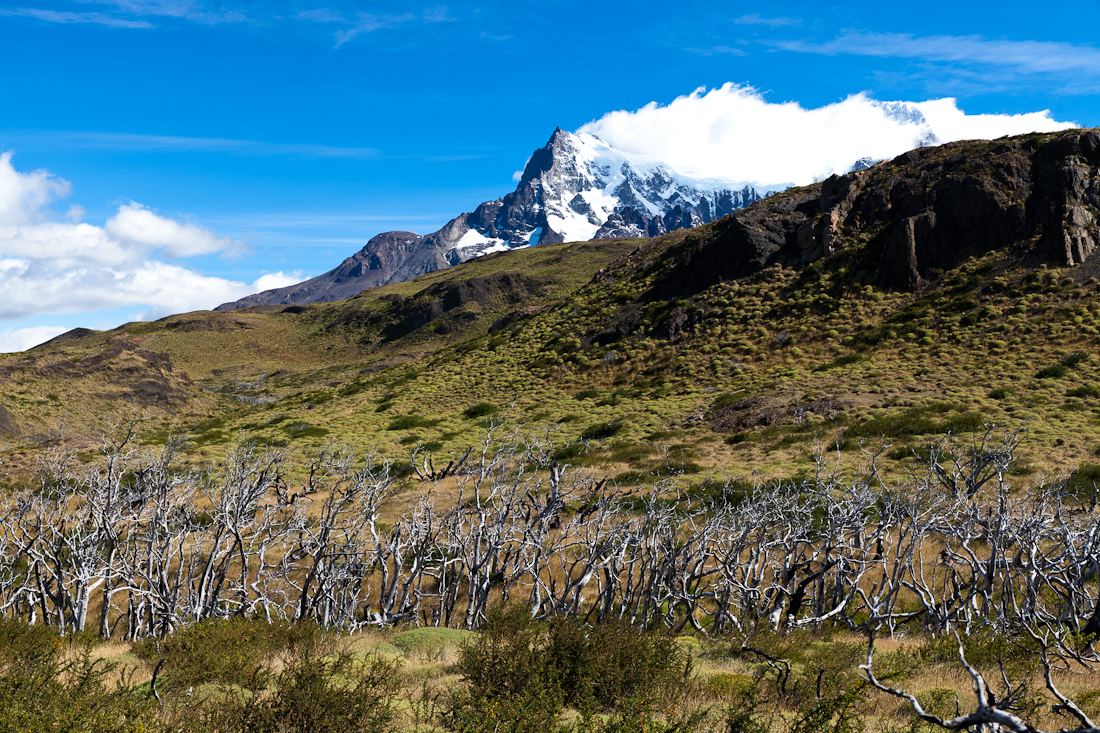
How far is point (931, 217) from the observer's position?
4288 centimetres

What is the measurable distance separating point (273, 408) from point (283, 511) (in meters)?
35.8

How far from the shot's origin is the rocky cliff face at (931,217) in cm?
3966

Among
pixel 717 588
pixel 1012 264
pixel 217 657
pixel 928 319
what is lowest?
pixel 717 588

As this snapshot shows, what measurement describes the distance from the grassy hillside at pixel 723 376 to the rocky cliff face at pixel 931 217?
1.18 feet

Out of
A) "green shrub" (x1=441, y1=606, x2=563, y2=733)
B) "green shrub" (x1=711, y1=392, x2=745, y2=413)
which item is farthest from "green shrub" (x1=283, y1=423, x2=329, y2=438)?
"green shrub" (x1=441, y1=606, x2=563, y2=733)

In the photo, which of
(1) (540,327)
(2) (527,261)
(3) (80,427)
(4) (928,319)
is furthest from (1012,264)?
(2) (527,261)

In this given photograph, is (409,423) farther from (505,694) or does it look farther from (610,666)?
(505,694)

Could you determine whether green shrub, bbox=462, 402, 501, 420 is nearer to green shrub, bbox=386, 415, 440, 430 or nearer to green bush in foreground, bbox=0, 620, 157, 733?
green shrub, bbox=386, 415, 440, 430

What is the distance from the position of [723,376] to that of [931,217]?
19939 mm

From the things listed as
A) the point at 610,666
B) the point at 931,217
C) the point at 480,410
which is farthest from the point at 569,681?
the point at 931,217

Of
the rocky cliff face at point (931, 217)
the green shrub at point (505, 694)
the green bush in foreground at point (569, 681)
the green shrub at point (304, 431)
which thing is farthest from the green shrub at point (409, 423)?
the green bush in foreground at point (569, 681)

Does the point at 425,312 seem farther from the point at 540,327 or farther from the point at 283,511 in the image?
the point at 283,511

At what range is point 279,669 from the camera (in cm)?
755

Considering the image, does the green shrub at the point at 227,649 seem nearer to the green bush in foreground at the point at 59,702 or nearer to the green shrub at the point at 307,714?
the green shrub at the point at 307,714
